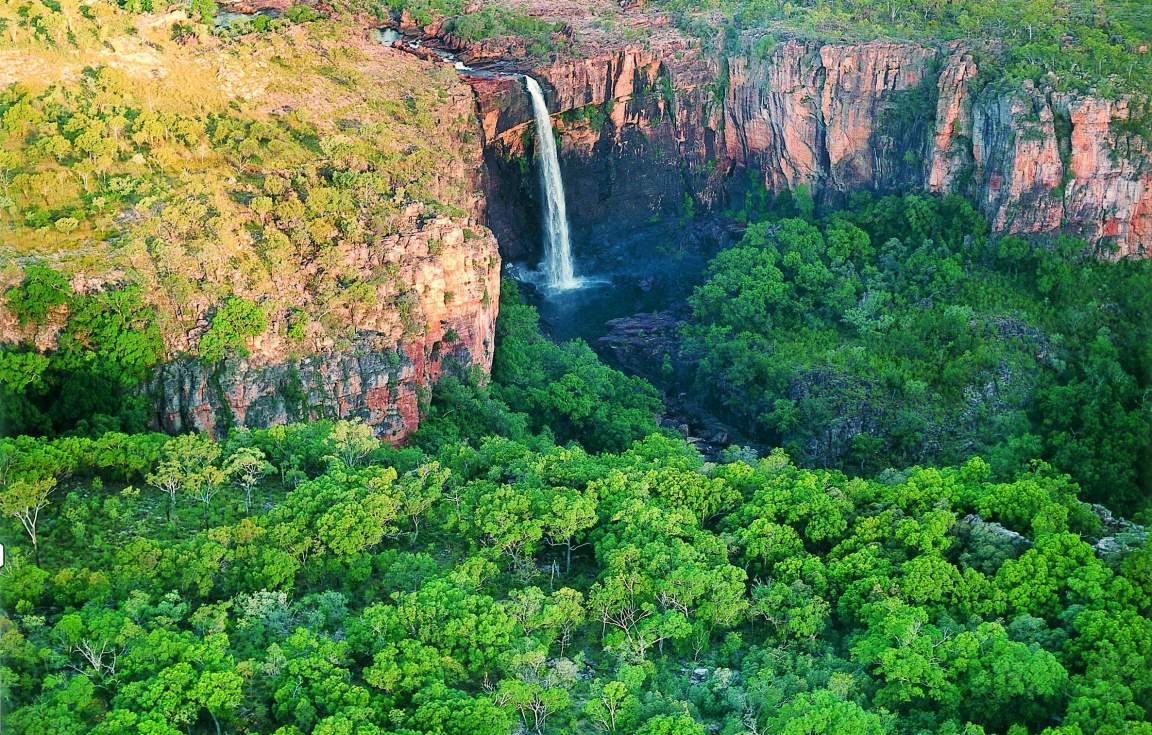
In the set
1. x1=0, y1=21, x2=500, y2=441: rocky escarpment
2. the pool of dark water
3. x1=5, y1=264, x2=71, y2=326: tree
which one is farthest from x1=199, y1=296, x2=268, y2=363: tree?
the pool of dark water

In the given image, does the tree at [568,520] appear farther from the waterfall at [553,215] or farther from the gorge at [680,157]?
the waterfall at [553,215]

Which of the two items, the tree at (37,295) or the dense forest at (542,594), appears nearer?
the dense forest at (542,594)

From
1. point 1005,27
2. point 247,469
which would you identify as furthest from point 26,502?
point 1005,27

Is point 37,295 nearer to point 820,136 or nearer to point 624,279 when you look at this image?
point 624,279

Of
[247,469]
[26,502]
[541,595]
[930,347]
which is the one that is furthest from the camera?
[930,347]

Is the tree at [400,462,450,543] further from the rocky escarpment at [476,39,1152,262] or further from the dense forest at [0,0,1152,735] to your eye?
the rocky escarpment at [476,39,1152,262]

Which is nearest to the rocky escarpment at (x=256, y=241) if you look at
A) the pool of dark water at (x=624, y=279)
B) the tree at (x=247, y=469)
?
the tree at (x=247, y=469)
